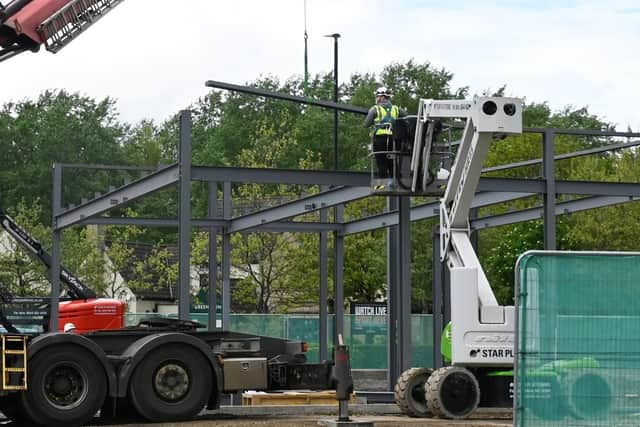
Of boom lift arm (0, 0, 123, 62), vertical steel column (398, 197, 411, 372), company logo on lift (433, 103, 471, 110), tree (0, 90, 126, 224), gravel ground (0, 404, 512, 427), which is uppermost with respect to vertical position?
tree (0, 90, 126, 224)

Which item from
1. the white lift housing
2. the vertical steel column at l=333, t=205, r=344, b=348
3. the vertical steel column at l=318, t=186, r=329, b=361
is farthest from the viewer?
the vertical steel column at l=318, t=186, r=329, b=361

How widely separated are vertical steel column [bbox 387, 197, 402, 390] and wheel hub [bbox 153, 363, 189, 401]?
5.11m

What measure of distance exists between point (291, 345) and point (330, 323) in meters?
25.4

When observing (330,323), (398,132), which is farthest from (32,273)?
(398,132)

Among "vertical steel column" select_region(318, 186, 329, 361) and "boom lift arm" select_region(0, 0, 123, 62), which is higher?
"boom lift arm" select_region(0, 0, 123, 62)

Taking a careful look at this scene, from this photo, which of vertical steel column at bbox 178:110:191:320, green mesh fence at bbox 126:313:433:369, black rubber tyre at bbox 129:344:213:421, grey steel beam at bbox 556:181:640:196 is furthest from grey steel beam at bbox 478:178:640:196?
green mesh fence at bbox 126:313:433:369

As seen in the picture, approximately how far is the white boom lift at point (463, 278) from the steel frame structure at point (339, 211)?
5.26ft

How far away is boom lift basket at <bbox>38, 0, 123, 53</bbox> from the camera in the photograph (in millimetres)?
31500

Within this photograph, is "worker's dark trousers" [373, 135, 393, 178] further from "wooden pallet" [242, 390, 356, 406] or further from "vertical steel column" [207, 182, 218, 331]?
"vertical steel column" [207, 182, 218, 331]

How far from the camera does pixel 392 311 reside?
27.4 metres

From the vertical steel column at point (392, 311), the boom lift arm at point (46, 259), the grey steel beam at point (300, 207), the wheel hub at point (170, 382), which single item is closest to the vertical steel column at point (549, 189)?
the vertical steel column at point (392, 311)

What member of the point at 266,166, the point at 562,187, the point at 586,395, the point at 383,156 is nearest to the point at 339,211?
the point at 562,187

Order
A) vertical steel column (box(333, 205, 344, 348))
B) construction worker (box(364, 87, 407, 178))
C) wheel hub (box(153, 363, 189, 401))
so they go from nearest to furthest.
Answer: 1. wheel hub (box(153, 363, 189, 401))
2. construction worker (box(364, 87, 407, 178))
3. vertical steel column (box(333, 205, 344, 348))

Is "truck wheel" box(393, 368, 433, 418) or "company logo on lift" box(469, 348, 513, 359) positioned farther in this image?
"truck wheel" box(393, 368, 433, 418)
